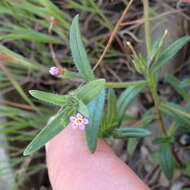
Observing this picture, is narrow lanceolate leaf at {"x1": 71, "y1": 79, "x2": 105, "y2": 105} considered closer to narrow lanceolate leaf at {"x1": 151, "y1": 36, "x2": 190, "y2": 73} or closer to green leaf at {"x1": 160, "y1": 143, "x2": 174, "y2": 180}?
narrow lanceolate leaf at {"x1": 151, "y1": 36, "x2": 190, "y2": 73}

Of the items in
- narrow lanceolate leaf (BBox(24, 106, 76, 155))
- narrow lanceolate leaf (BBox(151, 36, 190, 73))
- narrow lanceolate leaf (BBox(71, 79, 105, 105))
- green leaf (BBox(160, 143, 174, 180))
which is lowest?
green leaf (BBox(160, 143, 174, 180))

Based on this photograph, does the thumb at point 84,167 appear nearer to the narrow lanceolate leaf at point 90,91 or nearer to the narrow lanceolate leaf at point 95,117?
the narrow lanceolate leaf at point 95,117

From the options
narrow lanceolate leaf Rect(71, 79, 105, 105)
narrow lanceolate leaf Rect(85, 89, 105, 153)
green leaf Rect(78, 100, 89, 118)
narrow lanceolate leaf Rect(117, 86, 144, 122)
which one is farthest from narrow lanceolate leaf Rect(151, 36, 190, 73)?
green leaf Rect(78, 100, 89, 118)

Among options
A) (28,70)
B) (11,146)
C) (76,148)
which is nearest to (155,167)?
(76,148)

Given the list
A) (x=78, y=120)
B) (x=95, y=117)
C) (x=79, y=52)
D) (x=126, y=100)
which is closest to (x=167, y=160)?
(x=126, y=100)

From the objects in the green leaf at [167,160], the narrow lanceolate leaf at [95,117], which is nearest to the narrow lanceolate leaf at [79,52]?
the narrow lanceolate leaf at [95,117]

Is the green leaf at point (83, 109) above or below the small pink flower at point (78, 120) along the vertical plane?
above

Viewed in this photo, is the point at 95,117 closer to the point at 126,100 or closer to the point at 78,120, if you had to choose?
the point at 78,120
